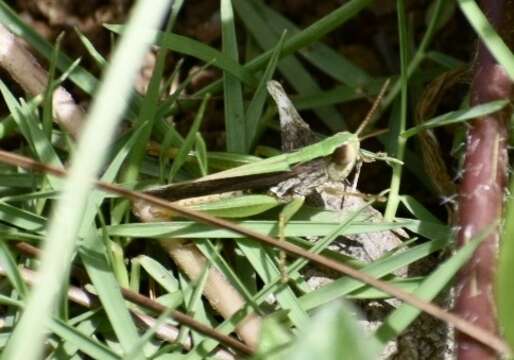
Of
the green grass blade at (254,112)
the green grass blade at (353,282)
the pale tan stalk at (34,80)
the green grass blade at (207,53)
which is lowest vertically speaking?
the green grass blade at (353,282)

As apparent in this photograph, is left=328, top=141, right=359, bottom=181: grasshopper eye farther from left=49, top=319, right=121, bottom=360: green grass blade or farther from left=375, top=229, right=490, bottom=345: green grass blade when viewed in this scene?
left=49, top=319, right=121, bottom=360: green grass blade

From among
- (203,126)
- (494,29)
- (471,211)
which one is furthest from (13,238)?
(494,29)

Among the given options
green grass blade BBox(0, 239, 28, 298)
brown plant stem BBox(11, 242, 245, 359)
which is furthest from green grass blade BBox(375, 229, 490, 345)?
green grass blade BBox(0, 239, 28, 298)

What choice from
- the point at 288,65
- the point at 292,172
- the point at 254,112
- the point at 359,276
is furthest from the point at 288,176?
the point at 288,65

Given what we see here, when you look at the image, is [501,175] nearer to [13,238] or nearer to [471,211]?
[471,211]

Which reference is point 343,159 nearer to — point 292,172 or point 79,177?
point 292,172

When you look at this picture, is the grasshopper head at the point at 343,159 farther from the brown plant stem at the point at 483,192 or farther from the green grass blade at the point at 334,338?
the green grass blade at the point at 334,338

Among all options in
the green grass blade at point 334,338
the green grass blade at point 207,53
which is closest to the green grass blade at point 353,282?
the green grass blade at point 207,53
